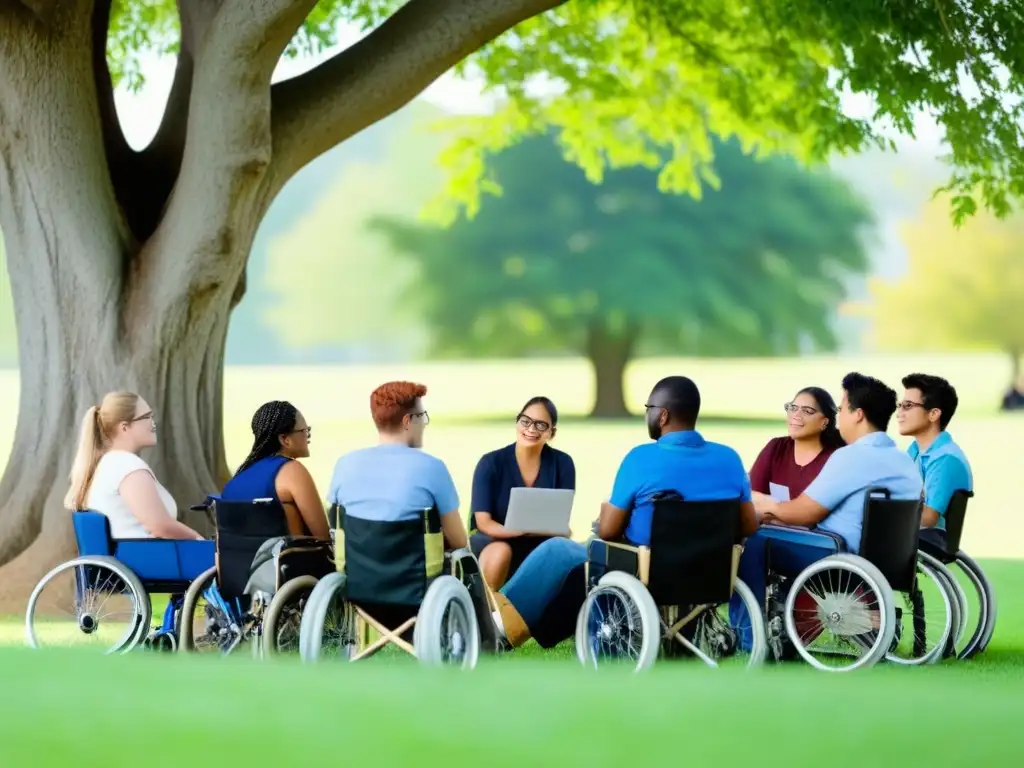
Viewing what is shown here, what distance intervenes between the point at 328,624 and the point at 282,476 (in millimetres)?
747

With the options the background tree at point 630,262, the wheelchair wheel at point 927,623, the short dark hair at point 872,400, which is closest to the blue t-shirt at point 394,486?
the short dark hair at point 872,400

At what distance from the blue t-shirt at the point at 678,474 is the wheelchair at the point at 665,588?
65 mm

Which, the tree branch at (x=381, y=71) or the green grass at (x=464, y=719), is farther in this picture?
the tree branch at (x=381, y=71)

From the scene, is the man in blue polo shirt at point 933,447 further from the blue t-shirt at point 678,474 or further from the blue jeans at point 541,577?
the blue jeans at point 541,577

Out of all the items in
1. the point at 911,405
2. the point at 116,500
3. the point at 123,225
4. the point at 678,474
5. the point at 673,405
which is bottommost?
the point at 116,500

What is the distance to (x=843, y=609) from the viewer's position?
692 cm

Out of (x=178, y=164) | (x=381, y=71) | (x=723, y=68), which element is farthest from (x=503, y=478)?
(x=723, y=68)

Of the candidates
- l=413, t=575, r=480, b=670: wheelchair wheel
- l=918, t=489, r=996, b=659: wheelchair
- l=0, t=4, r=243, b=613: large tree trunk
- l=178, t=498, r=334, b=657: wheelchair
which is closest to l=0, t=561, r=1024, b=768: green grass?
l=413, t=575, r=480, b=670: wheelchair wheel

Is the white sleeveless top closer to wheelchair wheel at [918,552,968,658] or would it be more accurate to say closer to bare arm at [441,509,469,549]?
bare arm at [441,509,469,549]

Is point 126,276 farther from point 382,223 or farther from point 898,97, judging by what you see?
point 382,223

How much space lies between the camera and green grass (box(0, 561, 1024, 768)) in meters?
3.66

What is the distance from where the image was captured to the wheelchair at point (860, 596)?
6.79 metres

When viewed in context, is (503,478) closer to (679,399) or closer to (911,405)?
(679,399)

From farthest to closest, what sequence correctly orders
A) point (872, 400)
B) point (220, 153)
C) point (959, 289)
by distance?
1. point (959, 289)
2. point (220, 153)
3. point (872, 400)
